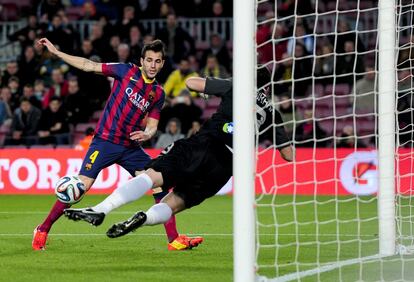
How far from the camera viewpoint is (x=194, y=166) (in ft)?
26.5

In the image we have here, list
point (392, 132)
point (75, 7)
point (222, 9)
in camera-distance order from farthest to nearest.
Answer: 1. point (75, 7)
2. point (222, 9)
3. point (392, 132)

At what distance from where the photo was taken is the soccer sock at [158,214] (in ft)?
25.5

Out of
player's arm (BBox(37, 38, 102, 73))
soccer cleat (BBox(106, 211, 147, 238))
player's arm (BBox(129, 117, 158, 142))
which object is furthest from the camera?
player's arm (BBox(129, 117, 158, 142))

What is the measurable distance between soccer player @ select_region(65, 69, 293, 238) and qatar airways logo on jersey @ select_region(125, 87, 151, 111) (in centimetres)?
130

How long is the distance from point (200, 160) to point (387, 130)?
1737mm

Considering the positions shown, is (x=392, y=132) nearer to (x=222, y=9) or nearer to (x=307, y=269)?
(x=307, y=269)

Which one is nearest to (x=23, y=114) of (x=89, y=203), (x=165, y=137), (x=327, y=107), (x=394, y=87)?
(x=165, y=137)

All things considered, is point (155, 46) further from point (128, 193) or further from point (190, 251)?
point (190, 251)

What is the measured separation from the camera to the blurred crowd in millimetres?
17656

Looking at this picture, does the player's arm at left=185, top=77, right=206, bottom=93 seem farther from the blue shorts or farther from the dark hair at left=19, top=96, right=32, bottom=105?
the dark hair at left=19, top=96, right=32, bottom=105

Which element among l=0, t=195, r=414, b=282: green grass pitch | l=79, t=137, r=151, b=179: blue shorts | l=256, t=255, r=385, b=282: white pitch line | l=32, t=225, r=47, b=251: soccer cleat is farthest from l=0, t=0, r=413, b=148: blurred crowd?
l=256, t=255, r=385, b=282: white pitch line

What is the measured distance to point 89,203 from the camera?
49.1ft

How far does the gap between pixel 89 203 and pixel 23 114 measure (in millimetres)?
3864

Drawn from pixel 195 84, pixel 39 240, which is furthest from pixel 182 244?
pixel 195 84
